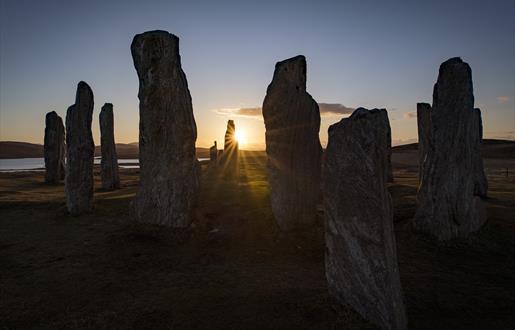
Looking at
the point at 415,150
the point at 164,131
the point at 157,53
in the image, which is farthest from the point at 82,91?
the point at 415,150

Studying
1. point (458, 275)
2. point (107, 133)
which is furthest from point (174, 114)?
point (107, 133)

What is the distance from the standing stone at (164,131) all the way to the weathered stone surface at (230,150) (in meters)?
14.7

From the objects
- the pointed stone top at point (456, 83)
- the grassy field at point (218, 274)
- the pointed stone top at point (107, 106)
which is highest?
the pointed stone top at point (107, 106)

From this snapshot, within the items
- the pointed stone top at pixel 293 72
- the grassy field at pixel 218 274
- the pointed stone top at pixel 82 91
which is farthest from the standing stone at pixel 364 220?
the pointed stone top at pixel 82 91

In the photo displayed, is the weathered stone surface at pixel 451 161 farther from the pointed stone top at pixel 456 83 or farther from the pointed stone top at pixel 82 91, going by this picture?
the pointed stone top at pixel 82 91

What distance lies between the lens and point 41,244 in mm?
8531

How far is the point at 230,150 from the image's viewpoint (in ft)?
87.5

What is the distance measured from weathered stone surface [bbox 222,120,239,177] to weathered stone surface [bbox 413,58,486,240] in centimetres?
1660

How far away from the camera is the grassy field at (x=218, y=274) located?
4801mm

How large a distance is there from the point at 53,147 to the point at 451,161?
71.7 ft

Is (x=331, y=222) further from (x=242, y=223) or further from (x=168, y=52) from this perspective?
(x=168, y=52)

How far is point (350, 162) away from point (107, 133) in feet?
53.1

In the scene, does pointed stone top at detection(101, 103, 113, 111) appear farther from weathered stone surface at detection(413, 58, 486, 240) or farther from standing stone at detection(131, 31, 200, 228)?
weathered stone surface at detection(413, 58, 486, 240)

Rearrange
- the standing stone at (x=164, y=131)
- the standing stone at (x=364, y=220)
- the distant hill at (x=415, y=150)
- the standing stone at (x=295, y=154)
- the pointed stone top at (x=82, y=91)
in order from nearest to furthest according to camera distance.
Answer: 1. the standing stone at (x=364, y=220)
2. the standing stone at (x=295, y=154)
3. the standing stone at (x=164, y=131)
4. the pointed stone top at (x=82, y=91)
5. the distant hill at (x=415, y=150)
